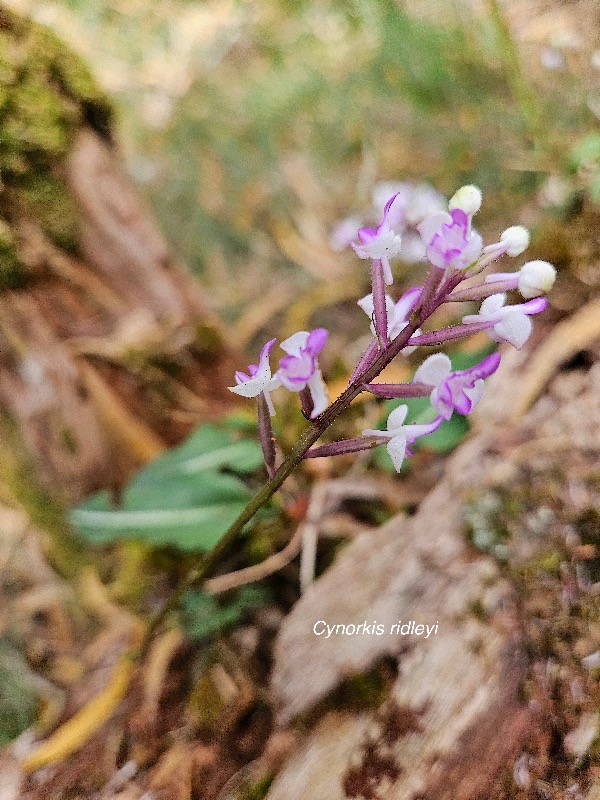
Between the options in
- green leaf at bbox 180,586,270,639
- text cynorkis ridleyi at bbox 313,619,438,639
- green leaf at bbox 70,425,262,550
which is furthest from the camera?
green leaf at bbox 70,425,262,550

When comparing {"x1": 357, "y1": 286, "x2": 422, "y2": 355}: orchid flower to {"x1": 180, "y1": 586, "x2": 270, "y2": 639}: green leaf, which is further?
{"x1": 180, "y1": 586, "x2": 270, "y2": 639}: green leaf

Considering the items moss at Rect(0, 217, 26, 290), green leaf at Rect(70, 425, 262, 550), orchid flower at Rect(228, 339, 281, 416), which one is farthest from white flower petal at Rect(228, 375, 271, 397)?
moss at Rect(0, 217, 26, 290)

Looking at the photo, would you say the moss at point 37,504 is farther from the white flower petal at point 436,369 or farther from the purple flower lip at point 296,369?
the white flower petal at point 436,369

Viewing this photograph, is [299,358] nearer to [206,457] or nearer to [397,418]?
[397,418]

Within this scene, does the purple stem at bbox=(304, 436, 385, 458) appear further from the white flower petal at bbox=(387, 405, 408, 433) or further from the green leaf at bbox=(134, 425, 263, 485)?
the green leaf at bbox=(134, 425, 263, 485)

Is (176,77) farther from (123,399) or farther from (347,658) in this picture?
(347,658)

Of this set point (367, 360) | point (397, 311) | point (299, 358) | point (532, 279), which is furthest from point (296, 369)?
point (532, 279)

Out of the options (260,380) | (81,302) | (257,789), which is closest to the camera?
(260,380)
